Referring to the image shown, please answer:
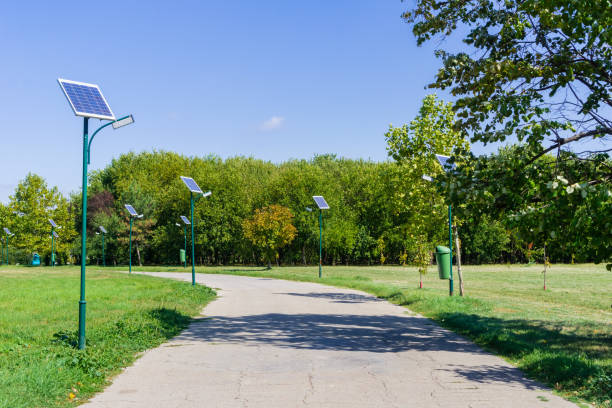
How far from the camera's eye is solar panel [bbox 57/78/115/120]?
9212 mm

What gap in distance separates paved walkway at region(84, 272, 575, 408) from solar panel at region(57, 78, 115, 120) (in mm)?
4459

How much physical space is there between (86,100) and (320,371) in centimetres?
648

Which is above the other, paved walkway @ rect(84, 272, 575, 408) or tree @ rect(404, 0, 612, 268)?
tree @ rect(404, 0, 612, 268)

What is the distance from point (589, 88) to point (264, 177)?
197 ft

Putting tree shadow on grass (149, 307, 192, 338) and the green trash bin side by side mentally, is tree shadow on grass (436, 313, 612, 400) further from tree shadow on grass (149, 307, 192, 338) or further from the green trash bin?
tree shadow on grass (149, 307, 192, 338)

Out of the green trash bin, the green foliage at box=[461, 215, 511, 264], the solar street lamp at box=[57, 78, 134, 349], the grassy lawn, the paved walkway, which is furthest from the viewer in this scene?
the green foliage at box=[461, 215, 511, 264]

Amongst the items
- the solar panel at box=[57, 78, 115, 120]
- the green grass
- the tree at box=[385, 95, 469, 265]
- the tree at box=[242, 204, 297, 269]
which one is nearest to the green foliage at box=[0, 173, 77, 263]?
the tree at box=[242, 204, 297, 269]

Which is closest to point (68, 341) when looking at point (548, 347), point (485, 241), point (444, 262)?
point (548, 347)

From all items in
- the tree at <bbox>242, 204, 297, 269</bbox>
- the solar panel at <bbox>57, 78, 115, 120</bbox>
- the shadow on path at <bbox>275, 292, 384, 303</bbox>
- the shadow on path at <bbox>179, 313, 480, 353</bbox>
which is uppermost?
the solar panel at <bbox>57, 78, 115, 120</bbox>

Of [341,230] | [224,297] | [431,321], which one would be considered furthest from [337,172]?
[431,321]

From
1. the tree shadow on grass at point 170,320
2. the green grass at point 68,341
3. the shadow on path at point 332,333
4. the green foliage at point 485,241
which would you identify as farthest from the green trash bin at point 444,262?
the green foliage at point 485,241

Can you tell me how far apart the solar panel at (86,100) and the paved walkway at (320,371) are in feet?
14.6

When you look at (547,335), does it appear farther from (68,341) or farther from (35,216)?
(35,216)

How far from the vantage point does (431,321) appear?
1345 cm
